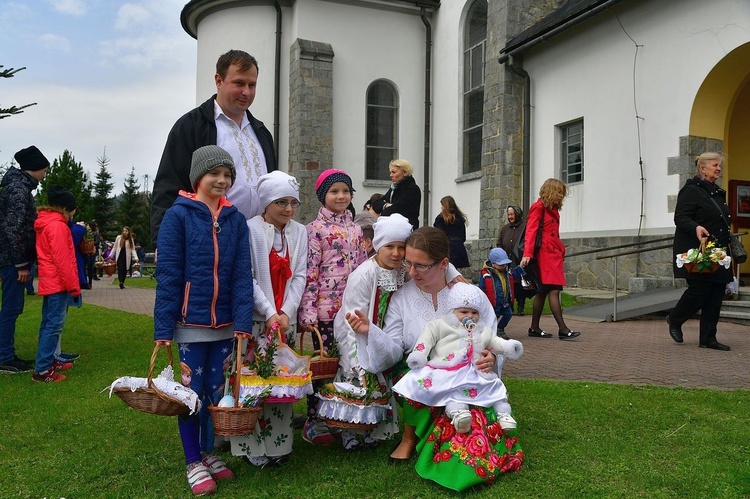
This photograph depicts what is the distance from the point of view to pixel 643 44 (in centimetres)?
1134

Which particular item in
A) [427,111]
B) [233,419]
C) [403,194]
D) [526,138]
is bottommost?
[233,419]

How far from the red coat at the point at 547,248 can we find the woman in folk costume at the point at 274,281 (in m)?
4.60

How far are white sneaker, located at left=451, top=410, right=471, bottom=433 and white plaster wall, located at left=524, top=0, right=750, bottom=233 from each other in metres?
8.78

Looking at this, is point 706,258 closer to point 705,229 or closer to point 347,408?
point 705,229

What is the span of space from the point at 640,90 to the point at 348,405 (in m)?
9.81

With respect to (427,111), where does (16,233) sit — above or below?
below

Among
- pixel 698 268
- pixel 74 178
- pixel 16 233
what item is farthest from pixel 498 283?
pixel 74 178

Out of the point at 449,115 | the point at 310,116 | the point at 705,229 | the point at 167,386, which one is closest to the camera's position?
the point at 167,386

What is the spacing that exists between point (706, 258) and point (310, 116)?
1182cm

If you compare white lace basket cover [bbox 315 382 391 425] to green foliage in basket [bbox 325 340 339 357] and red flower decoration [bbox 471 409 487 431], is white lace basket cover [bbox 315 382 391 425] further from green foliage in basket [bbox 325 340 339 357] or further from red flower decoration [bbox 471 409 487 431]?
red flower decoration [bbox 471 409 487 431]

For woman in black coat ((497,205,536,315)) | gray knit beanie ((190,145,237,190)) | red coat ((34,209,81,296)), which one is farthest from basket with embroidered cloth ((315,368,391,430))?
woman in black coat ((497,205,536,315))

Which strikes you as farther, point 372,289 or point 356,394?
point 372,289

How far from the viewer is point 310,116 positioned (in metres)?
16.9

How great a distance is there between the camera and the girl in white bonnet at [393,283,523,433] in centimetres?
343
